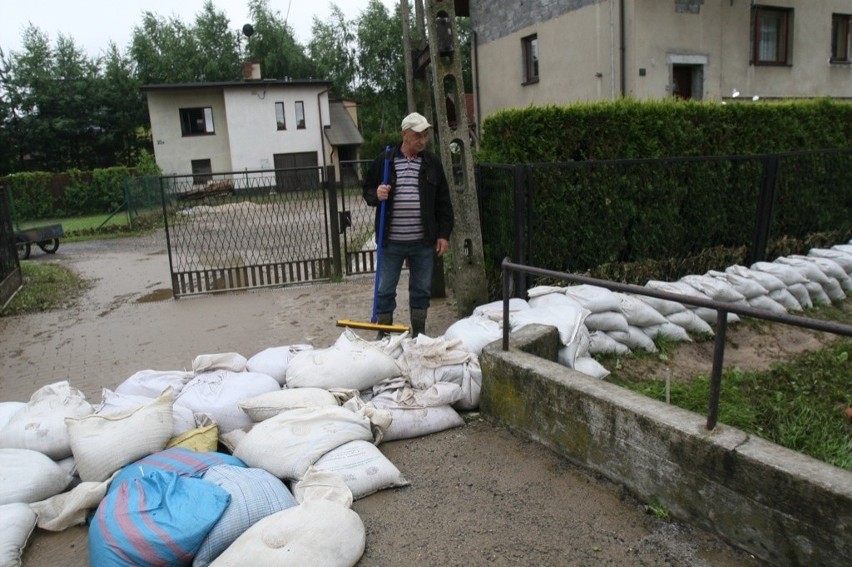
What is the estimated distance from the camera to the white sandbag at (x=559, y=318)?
439 centimetres

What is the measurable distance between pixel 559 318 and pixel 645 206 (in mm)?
2627

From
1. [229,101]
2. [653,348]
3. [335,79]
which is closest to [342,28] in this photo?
[335,79]

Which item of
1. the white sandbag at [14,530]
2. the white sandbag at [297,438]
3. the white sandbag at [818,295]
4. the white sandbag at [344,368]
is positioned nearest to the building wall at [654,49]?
the white sandbag at [818,295]

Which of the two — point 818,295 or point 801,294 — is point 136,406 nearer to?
point 801,294

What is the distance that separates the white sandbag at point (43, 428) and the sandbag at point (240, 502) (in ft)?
3.30

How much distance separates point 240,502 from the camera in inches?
108

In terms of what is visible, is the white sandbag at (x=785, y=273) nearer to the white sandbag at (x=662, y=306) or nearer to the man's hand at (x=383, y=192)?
the white sandbag at (x=662, y=306)

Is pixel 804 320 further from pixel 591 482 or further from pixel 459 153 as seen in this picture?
pixel 459 153

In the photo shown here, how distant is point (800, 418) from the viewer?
158 inches

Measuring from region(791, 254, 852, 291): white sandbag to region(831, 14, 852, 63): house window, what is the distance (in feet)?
47.3

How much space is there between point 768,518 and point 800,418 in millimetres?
1902

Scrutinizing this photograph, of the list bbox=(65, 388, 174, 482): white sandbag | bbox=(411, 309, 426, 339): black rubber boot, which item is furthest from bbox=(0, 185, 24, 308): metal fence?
bbox=(65, 388, 174, 482): white sandbag

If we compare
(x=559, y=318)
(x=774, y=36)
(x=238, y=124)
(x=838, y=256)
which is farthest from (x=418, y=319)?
(x=238, y=124)

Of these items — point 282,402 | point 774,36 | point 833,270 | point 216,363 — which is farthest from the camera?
point 774,36
